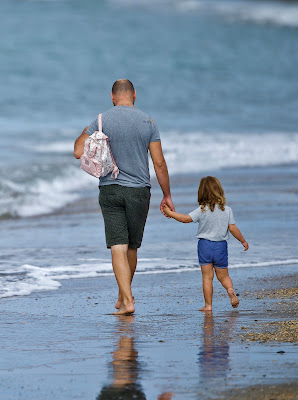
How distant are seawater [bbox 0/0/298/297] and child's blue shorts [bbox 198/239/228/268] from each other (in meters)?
1.57

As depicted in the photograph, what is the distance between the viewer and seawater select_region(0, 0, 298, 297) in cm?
952

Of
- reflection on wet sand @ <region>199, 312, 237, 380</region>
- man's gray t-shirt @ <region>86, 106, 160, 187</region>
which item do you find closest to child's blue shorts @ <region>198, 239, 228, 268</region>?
reflection on wet sand @ <region>199, 312, 237, 380</region>

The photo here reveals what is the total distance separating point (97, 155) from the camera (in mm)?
→ 5848

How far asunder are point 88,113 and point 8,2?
22.7m

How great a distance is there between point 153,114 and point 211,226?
3700 cm

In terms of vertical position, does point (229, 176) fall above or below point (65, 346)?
above

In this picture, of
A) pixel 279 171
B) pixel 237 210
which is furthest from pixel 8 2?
pixel 237 210

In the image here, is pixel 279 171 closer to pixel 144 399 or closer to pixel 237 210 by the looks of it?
pixel 237 210

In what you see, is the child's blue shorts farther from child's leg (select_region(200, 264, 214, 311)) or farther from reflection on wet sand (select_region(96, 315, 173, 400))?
reflection on wet sand (select_region(96, 315, 173, 400))

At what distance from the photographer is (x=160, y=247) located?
9336 mm

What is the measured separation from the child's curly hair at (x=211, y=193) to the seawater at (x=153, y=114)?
1725mm

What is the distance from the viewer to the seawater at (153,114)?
31.2 feet

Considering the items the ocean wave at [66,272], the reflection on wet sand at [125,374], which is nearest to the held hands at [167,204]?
the reflection on wet sand at [125,374]

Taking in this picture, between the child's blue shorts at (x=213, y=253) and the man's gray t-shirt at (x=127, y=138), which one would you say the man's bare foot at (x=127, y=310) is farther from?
the man's gray t-shirt at (x=127, y=138)
